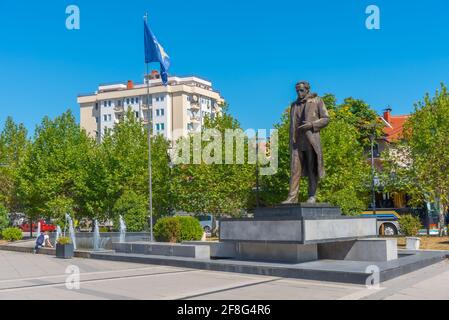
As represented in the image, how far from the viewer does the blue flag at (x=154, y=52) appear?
80.5 ft

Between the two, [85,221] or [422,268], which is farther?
[85,221]

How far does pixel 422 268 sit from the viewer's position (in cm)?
1385

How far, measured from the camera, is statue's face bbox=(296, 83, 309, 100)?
14562mm

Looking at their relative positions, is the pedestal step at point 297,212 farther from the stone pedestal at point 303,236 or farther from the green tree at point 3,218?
the green tree at point 3,218

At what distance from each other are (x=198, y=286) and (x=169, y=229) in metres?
9.34

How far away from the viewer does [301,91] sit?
14.6 meters

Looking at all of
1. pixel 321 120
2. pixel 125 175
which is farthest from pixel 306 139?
pixel 125 175

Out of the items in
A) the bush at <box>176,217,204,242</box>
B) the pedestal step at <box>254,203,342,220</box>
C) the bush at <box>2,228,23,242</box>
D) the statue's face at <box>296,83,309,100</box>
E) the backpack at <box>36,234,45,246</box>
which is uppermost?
the statue's face at <box>296,83,309,100</box>

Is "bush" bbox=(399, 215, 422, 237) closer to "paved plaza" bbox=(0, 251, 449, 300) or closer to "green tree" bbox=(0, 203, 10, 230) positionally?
"paved plaza" bbox=(0, 251, 449, 300)

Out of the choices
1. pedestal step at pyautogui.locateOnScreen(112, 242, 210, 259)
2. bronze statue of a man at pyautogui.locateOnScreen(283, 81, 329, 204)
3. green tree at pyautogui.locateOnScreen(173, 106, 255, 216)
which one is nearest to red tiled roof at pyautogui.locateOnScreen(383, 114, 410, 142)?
green tree at pyautogui.locateOnScreen(173, 106, 255, 216)

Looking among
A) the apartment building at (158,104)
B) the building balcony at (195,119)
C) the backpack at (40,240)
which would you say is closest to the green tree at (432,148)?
the backpack at (40,240)
